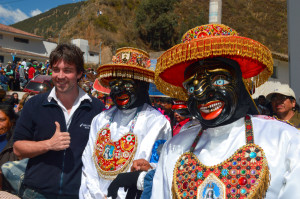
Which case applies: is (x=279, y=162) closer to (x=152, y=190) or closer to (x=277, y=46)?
(x=152, y=190)

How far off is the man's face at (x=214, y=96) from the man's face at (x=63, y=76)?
4.61 ft

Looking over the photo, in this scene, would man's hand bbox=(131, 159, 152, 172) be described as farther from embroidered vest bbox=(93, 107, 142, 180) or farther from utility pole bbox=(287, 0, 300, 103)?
utility pole bbox=(287, 0, 300, 103)

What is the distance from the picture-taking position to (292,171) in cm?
154

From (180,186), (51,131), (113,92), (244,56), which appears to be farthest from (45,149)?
(244,56)

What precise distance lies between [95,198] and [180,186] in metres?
1.16

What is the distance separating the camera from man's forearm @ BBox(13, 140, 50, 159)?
255 cm

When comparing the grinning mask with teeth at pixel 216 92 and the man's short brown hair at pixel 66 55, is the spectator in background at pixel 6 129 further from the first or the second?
the grinning mask with teeth at pixel 216 92

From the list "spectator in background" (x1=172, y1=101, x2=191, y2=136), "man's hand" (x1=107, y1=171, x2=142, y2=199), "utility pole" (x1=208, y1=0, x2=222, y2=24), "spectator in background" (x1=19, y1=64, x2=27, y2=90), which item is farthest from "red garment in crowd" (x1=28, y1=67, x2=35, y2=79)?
"man's hand" (x1=107, y1=171, x2=142, y2=199)

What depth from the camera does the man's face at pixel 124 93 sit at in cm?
308

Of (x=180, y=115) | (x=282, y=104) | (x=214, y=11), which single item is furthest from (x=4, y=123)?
(x=214, y=11)

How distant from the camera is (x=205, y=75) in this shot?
6.23 feet

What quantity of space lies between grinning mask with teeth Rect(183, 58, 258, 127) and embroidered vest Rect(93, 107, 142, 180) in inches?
45.6

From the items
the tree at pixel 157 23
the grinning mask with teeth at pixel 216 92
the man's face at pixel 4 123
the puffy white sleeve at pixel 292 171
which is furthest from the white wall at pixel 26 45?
the puffy white sleeve at pixel 292 171

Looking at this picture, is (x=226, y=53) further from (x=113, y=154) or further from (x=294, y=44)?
(x=294, y=44)
